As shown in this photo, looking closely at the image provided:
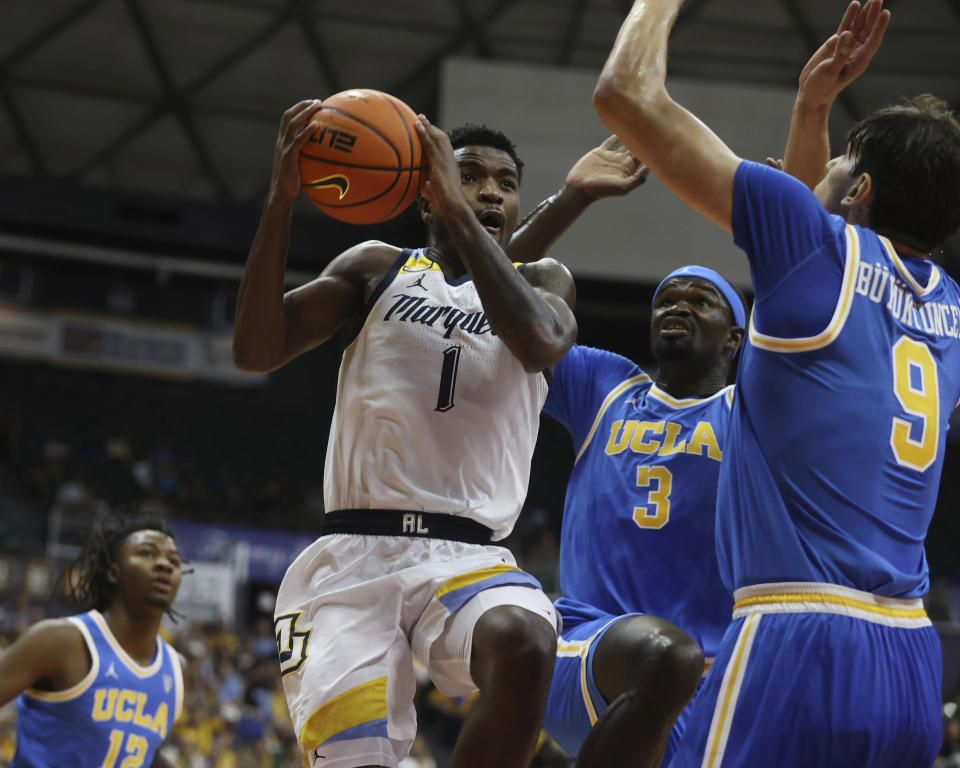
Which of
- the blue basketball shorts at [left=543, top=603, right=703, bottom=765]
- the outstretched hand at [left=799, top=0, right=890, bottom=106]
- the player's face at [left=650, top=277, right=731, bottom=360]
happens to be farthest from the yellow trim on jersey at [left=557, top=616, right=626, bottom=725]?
the outstretched hand at [left=799, top=0, right=890, bottom=106]

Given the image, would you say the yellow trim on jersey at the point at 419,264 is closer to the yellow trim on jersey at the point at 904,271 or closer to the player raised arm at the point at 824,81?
the player raised arm at the point at 824,81

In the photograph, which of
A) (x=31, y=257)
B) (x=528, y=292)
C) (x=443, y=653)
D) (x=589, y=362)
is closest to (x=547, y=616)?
(x=443, y=653)

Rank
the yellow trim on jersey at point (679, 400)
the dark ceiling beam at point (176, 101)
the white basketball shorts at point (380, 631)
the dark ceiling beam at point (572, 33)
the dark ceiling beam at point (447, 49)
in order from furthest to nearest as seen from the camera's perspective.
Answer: the dark ceiling beam at point (447, 49)
the dark ceiling beam at point (572, 33)
the dark ceiling beam at point (176, 101)
the yellow trim on jersey at point (679, 400)
the white basketball shorts at point (380, 631)

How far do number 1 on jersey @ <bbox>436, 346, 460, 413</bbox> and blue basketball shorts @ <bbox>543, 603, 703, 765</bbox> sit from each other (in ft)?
3.27

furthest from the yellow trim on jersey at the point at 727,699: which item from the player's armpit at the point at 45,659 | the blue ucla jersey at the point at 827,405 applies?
the player's armpit at the point at 45,659

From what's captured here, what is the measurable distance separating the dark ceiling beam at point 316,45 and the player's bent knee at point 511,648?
64.2 ft

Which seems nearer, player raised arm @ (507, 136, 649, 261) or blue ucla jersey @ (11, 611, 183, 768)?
player raised arm @ (507, 136, 649, 261)

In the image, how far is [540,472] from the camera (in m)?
25.1

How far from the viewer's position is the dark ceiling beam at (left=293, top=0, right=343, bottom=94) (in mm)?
21375

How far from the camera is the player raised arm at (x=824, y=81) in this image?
11.6 feet

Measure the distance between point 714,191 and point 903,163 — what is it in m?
0.47

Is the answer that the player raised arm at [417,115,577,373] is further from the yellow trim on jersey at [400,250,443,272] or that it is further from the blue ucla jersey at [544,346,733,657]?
the blue ucla jersey at [544,346,733,657]

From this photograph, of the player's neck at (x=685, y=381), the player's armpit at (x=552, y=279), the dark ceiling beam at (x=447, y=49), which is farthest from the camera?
the dark ceiling beam at (x=447, y=49)

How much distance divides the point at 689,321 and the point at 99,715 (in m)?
3.48
